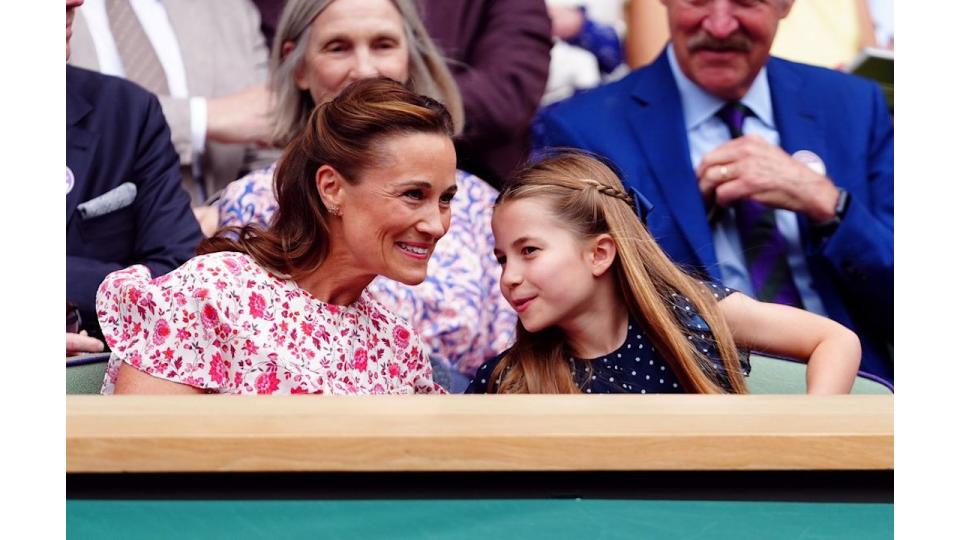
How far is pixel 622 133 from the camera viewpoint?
247cm

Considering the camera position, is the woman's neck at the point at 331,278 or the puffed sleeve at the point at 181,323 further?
the woman's neck at the point at 331,278

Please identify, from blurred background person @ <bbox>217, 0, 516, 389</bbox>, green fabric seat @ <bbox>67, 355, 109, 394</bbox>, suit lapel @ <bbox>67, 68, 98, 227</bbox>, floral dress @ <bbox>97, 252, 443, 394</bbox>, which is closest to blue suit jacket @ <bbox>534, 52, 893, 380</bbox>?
blurred background person @ <bbox>217, 0, 516, 389</bbox>

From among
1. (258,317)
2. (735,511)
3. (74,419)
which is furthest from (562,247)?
(74,419)

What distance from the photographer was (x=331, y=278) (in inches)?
71.4

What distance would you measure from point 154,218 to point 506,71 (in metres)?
0.78

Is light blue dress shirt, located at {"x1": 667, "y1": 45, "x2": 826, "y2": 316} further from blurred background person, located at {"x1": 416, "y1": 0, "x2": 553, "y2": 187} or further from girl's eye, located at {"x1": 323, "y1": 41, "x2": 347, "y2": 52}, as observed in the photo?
girl's eye, located at {"x1": 323, "y1": 41, "x2": 347, "y2": 52}

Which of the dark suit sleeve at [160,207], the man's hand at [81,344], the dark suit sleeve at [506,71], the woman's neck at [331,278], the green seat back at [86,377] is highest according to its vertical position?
the dark suit sleeve at [506,71]

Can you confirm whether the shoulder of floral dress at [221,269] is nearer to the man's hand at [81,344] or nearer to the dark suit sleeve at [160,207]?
the man's hand at [81,344]

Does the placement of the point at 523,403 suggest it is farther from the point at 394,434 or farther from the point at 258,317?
the point at 258,317

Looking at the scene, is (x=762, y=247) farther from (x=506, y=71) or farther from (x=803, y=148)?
(x=506, y=71)

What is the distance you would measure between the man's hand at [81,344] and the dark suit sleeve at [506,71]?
0.86 m

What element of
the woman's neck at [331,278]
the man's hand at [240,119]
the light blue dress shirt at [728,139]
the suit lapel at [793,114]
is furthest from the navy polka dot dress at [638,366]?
the man's hand at [240,119]

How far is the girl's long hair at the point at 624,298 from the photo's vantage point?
1836mm

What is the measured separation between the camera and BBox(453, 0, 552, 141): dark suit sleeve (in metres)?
2.54
